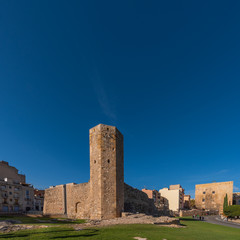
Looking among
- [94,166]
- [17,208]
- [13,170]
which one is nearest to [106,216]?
[94,166]

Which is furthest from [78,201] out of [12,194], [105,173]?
[12,194]

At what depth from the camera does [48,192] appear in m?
29.8

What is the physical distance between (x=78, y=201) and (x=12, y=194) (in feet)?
85.0

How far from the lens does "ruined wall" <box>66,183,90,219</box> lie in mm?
22516

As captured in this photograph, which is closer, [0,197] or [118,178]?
[118,178]

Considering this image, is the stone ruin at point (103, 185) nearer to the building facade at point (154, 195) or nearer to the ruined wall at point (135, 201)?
the ruined wall at point (135, 201)

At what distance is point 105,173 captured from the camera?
62.6 feet

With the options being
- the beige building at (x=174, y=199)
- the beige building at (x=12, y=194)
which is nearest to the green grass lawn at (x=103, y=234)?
the beige building at (x=12, y=194)

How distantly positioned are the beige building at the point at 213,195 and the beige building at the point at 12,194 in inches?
2311

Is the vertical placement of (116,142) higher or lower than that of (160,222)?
higher

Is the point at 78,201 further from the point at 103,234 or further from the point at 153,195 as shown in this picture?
the point at 153,195

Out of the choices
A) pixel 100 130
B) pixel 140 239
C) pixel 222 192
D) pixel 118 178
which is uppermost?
pixel 100 130

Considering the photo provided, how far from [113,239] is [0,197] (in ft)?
129

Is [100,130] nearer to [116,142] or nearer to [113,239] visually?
[116,142]
